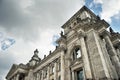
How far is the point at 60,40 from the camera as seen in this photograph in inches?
1096

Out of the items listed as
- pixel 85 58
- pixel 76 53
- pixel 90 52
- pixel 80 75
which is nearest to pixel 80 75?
pixel 80 75

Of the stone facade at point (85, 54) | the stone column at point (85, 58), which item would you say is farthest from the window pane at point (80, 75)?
the stone column at point (85, 58)

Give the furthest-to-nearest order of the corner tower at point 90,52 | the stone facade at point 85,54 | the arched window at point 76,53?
the arched window at point 76,53, the stone facade at point 85,54, the corner tower at point 90,52

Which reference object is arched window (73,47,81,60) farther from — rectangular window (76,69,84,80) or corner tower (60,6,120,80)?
rectangular window (76,69,84,80)

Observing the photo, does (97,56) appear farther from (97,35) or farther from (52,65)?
(52,65)

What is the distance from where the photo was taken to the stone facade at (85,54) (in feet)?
64.3

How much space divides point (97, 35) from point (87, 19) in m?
4.09

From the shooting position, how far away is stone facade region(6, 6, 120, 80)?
64.3ft

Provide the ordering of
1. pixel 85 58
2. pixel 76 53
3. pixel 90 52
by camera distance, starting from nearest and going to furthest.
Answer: pixel 85 58
pixel 90 52
pixel 76 53

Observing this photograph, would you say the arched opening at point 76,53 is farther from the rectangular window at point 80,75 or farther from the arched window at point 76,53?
the rectangular window at point 80,75

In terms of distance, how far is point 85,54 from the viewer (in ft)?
69.9

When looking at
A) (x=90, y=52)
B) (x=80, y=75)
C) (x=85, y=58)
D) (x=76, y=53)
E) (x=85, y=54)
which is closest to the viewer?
(x=85, y=58)

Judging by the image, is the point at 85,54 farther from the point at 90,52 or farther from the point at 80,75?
the point at 80,75

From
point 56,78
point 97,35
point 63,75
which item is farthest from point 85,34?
point 56,78
